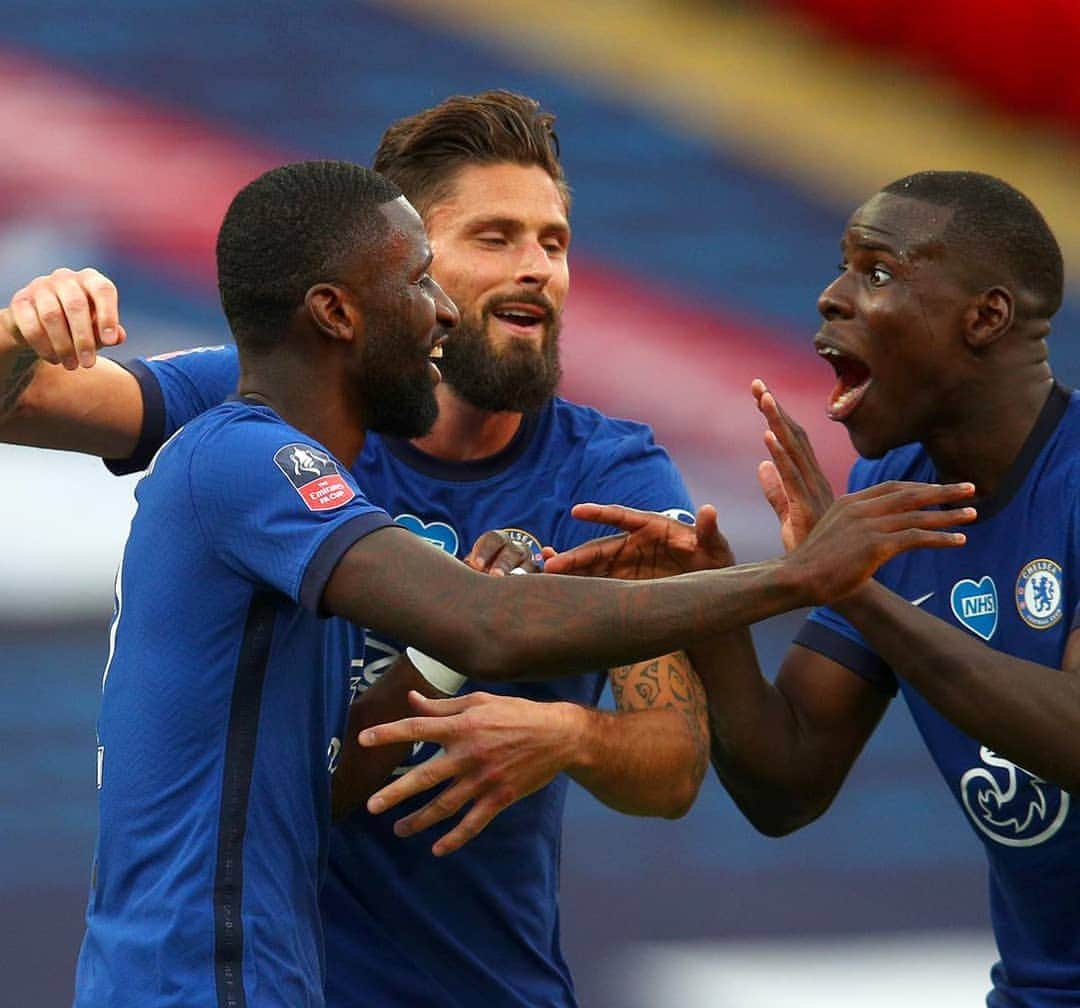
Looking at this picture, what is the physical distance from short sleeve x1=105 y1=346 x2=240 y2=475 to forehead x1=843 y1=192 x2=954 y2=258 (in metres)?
1.07

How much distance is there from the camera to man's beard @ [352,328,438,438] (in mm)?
2590

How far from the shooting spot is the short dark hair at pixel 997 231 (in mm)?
3151

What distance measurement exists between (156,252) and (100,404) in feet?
5.63

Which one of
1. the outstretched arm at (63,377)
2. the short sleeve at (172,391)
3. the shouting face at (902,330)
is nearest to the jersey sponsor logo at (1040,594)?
the shouting face at (902,330)

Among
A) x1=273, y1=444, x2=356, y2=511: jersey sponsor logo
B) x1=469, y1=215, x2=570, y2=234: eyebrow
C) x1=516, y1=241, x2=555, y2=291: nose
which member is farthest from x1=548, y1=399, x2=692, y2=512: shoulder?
x1=273, y1=444, x2=356, y2=511: jersey sponsor logo

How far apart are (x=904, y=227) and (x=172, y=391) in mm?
1224

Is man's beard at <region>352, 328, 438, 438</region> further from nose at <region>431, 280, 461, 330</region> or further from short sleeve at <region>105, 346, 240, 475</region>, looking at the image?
short sleeve at <region>105, 346, 240, 475</region>

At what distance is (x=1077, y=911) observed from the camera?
2982 millimetres

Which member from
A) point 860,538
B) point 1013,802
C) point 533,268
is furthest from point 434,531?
point 1013,802

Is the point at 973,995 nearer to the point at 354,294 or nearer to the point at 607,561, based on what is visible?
the point at 607,561

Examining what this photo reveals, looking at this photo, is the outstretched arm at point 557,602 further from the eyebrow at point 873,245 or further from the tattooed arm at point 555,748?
the eyebrow at point 873,245

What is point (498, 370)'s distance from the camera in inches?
125

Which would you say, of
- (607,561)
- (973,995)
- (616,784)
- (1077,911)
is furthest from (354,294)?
(973,995)

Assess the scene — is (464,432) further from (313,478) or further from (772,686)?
(313,478)
